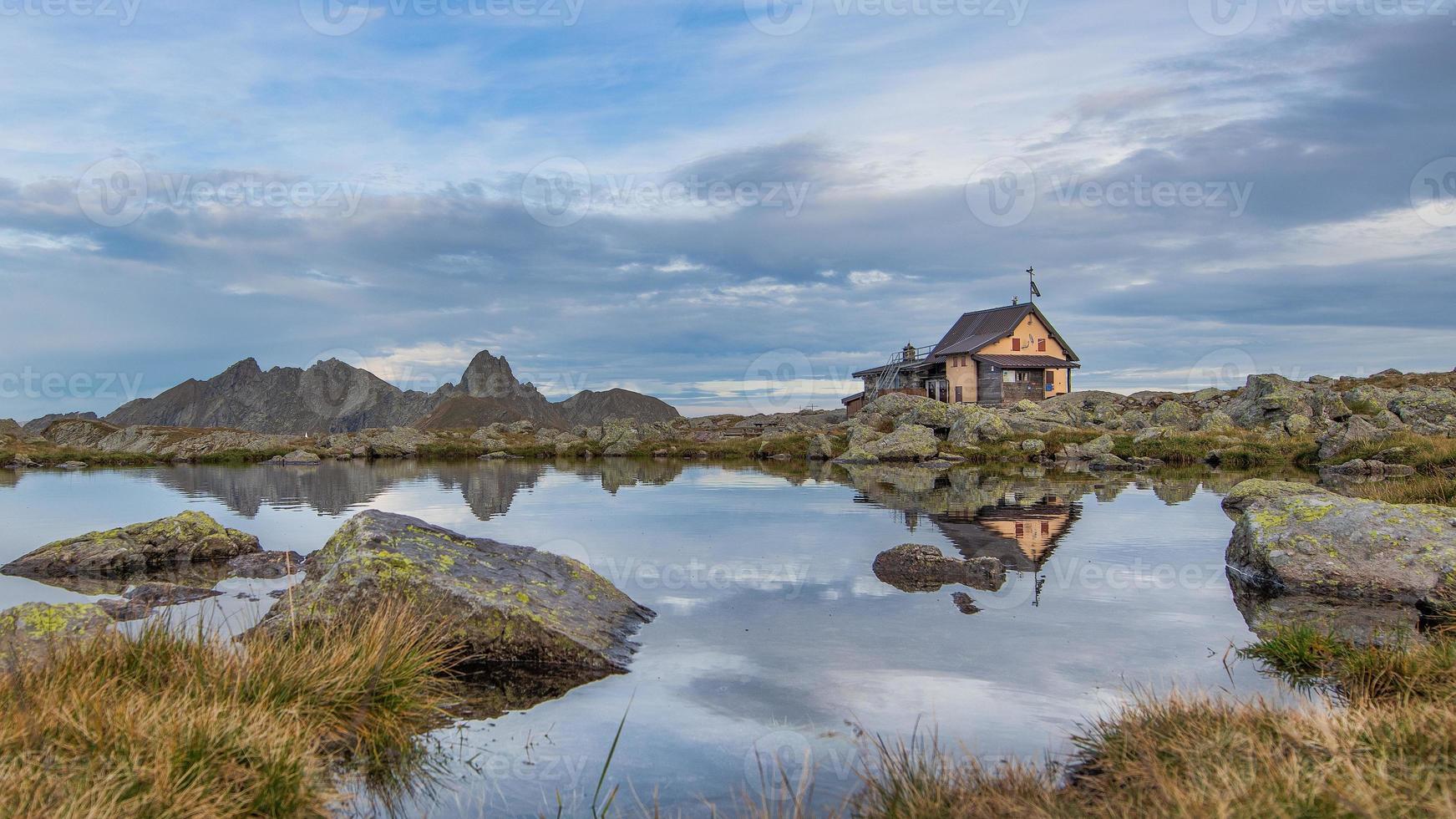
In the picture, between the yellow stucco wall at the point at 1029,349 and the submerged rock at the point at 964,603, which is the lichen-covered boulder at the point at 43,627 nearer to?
the submerged rock at the point at 964,603

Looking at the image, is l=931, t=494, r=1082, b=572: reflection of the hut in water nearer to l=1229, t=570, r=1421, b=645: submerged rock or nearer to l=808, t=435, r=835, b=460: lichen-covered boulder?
l=1229, t=570, r=1421, b=645: submerged rock

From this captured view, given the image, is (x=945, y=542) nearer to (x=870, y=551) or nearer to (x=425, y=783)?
(x=870, y=551)

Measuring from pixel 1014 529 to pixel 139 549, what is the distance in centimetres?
1885

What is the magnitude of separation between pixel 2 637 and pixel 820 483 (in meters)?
30.5

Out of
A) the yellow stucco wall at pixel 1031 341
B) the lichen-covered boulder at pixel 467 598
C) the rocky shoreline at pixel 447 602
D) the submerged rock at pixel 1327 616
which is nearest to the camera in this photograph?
the rocky shoreline at pixel 447 602

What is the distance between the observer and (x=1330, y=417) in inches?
2355

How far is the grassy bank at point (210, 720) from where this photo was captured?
5031mm

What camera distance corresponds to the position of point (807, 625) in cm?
1151

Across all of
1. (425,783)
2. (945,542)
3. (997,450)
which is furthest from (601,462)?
(425,783)

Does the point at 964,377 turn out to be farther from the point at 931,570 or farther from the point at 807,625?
the point at 807,625

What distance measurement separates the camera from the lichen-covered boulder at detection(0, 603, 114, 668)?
7.63 meters

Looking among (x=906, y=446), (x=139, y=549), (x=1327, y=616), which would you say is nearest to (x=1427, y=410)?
(x=906, y=446)

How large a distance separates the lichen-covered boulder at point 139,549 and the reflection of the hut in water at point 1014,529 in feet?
49.9

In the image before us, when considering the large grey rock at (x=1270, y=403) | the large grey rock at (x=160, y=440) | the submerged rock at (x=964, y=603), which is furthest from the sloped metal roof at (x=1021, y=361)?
the submerged rock at (x=964, y=603)
